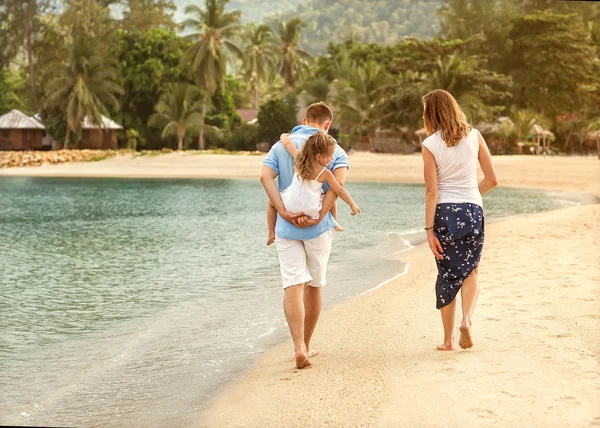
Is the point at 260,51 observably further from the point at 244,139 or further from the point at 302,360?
the point at 302,360

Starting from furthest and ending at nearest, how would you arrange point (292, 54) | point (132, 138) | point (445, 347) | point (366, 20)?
point (366, 20), point (292, 54), point (132, 138), point (445, 347)

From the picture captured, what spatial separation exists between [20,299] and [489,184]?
6.82 metres

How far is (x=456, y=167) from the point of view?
4793 millimetres

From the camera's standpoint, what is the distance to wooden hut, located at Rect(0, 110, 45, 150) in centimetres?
4934

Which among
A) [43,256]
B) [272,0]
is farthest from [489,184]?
[272,0]

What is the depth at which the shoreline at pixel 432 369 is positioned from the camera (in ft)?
13.1

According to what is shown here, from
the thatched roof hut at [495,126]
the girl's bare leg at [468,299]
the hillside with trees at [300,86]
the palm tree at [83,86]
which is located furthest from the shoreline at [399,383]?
the palm tree at [83,86]

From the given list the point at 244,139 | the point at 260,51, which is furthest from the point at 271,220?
the point at 260,51

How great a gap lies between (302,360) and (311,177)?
112 cm

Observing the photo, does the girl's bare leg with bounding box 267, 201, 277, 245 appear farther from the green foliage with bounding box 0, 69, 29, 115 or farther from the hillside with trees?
the green foliage with bounding box 0, 69, 29, 115

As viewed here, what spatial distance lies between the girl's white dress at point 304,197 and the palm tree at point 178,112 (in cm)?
4371

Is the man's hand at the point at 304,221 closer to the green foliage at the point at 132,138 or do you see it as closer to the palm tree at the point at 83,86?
the palm tree at the point at 83,86

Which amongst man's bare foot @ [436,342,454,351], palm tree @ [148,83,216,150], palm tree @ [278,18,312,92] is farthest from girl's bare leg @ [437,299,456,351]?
palm tree @ [278,18,312,92]

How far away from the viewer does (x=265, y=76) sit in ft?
203
